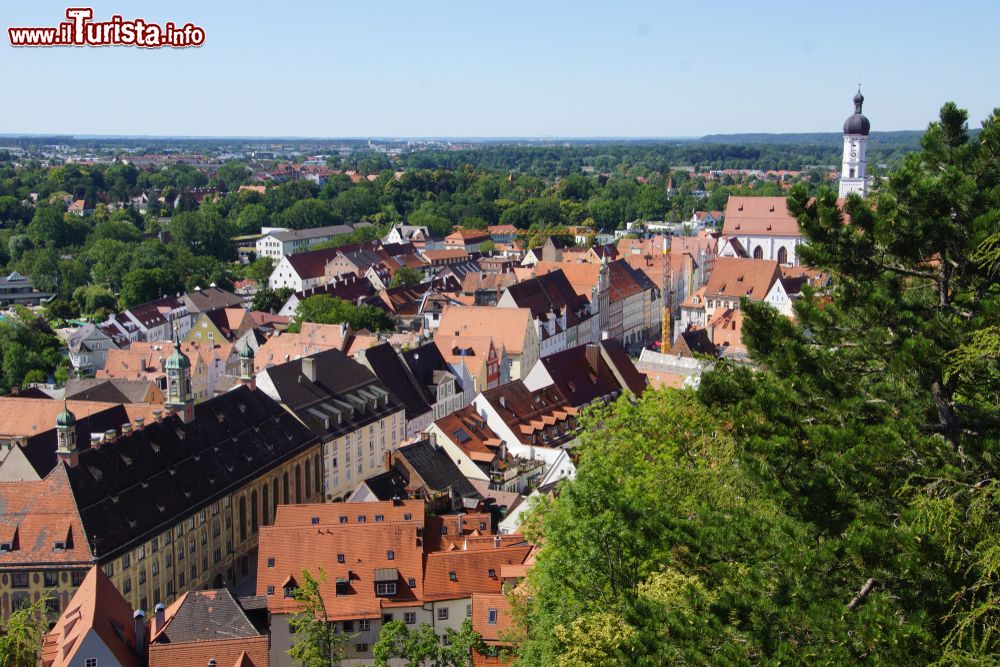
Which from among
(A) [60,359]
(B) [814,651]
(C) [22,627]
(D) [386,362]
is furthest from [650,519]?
(A) [60,359]

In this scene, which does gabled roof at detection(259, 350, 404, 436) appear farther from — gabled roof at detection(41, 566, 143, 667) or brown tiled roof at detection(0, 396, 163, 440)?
gabled roof at detection(41, 566, 143, 667)

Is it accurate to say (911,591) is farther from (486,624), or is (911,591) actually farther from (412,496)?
(412,496)

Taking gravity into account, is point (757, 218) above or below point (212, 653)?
above

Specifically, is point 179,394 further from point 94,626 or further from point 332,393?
point 94,626

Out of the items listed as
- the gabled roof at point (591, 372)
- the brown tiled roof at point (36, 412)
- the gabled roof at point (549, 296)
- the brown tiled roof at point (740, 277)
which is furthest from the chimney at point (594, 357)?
the brown tiled roof at point (740, 277)

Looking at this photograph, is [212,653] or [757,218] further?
[757,218]

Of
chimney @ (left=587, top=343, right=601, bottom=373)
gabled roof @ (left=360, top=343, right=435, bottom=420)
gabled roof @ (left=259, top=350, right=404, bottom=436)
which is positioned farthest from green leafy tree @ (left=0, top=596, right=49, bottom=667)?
chimney @ (left=587, top=343, right=601, bottom=373)

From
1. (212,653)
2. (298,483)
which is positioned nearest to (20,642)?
(212,653)

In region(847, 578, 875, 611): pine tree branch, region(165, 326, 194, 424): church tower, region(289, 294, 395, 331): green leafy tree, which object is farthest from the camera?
region(289, 294, 395, 331): green leafy tree
